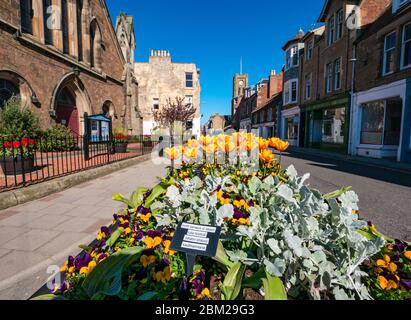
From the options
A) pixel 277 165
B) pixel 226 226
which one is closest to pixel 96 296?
pixel 226 226

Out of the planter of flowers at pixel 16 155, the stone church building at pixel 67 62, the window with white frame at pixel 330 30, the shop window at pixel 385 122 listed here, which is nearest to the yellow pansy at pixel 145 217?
the planter of flowers at pixel 16 155

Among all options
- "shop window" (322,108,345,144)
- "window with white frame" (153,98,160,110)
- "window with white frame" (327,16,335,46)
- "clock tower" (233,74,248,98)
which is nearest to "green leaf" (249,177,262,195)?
"shop window" (322,108,345,144)

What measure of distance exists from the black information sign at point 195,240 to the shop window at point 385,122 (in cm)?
1699

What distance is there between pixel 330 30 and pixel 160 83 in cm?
2410

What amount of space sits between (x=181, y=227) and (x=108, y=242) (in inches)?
35.5

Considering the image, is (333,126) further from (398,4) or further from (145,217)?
(145,217)

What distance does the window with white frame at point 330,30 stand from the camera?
61.7ft

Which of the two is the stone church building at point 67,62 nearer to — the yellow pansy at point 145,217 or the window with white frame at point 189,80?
the yellow pansy at point 145,217

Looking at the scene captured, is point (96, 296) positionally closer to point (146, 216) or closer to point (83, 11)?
point (146, 216)

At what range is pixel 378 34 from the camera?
13.9 metres

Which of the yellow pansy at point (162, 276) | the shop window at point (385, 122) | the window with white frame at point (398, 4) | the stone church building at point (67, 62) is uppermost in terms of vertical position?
the window with white frame at point (398, 4)

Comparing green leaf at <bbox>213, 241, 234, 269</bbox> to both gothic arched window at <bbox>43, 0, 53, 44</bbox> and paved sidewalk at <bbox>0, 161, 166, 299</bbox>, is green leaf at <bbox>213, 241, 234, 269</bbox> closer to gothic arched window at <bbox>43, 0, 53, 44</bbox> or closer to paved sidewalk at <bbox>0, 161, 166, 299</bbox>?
paved sidewalk at <bbox>0, 161, 166, 299</bbox>

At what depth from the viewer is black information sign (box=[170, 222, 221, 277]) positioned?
54.5 inches

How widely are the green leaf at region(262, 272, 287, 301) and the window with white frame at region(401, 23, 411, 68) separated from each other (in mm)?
16300
